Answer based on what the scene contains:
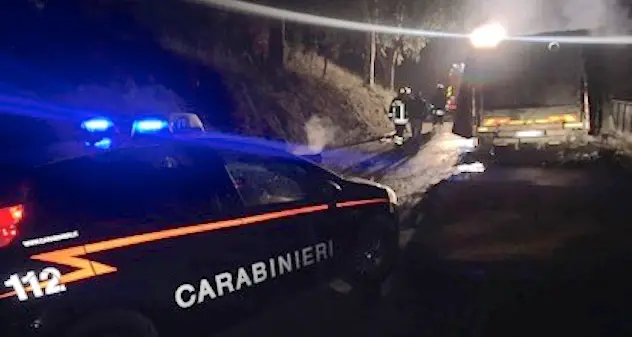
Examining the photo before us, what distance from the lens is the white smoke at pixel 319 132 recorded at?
20.9m

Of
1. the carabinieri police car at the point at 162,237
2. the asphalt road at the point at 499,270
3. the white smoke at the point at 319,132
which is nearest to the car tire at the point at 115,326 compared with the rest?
the carabinieri police car at the point at 162,237

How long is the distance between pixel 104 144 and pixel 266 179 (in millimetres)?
1306

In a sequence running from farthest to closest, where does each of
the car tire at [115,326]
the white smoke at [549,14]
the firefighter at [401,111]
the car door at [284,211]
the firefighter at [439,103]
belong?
1. the firefighter at [439,103]
2. the white smoke at [549,14]
3. the firefighter at [401,111]
4. the car door at [284,211]
5. the car tire at [115,326]

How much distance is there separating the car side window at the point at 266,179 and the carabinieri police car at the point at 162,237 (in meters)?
0.01

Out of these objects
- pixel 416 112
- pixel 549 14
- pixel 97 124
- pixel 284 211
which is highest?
pixel 549 14

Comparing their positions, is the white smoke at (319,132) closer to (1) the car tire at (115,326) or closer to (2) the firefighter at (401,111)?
(2) the firefighter at (401,111)

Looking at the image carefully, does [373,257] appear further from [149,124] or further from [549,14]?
[549,14]

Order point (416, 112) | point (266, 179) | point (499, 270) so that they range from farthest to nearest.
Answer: point (416, 112)
point (499, 270)
point (266, 179)

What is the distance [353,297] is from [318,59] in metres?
24.3

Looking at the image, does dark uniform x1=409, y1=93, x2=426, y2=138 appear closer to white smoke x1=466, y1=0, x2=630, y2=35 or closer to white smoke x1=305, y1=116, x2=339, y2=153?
white smoke x1=305, y1=116, x2=339, y2=153

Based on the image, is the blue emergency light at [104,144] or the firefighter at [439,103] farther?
the firefighter at [439,103]

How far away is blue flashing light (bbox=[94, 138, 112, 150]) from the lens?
460 centimetres

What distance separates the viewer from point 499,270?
22.5 ft

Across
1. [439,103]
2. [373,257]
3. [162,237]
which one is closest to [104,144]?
[162,237]
